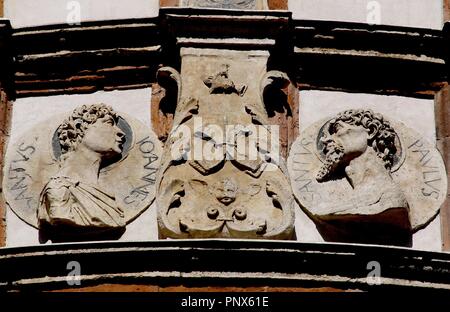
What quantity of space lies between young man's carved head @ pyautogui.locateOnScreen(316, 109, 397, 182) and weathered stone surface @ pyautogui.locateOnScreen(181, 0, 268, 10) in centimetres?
78

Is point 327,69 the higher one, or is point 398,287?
point 327,69

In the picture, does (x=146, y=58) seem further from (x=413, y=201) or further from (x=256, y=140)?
(x=413, y=201)

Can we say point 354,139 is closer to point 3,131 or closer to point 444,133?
point 444,133

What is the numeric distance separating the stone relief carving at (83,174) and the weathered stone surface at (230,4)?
0.74m

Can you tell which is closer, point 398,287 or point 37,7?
point 398,287

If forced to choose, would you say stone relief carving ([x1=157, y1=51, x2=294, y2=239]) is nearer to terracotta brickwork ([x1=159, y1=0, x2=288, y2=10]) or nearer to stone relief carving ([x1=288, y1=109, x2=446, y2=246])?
stone relief carving ([x1=288, y1=109, x2=446, y2=246])

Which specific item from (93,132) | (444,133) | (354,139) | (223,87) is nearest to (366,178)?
(354,139)

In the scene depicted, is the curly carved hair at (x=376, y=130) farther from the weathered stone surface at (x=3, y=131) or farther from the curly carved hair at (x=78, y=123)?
the weathered stone surface at (x=3, y=131)

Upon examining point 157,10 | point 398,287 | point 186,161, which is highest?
point 157,10

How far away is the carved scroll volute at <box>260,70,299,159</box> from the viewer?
11.1 meters

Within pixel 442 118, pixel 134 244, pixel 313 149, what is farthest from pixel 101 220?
pixel 442 118

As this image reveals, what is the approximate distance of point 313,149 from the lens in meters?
11.1

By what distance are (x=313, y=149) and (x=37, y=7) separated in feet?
5.74

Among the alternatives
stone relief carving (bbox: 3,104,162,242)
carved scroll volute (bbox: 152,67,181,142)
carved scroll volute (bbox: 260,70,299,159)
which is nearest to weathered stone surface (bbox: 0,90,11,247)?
stone relief carving (bbox: 3,104,162,242)
